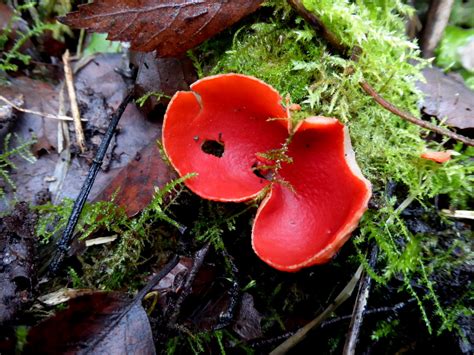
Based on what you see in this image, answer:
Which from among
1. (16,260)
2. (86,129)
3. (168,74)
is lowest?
(16,260)

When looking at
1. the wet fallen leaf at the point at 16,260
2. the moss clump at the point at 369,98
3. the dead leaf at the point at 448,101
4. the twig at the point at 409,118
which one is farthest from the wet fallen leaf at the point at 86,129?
the dead leaf at the point at 448,101

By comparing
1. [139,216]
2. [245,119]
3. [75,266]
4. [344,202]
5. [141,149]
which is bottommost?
[75,266]

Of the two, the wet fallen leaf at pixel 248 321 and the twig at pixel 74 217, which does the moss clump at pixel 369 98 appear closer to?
the wet fallen leaf at pixel 248 321

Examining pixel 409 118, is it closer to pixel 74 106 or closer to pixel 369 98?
pixel 369 98

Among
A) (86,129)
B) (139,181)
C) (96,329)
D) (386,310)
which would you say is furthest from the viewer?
(86,129)

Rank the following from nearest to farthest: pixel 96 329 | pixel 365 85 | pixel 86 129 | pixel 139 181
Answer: pixel 96 329
pixel 365 85
pixel 139 181
pixel 86 129

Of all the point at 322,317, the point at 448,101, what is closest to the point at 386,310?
the point at 322,317

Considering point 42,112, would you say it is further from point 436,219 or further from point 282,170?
point 436,219

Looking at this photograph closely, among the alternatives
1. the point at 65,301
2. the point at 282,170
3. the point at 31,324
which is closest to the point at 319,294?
the point at 282,170
